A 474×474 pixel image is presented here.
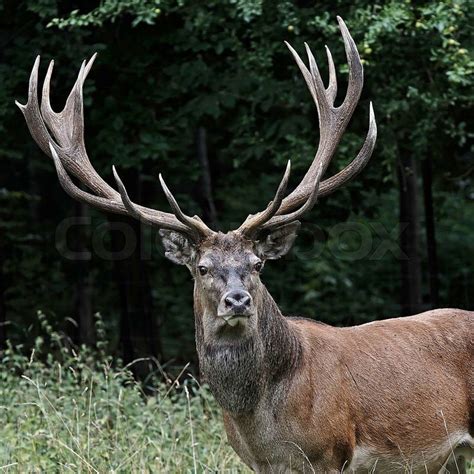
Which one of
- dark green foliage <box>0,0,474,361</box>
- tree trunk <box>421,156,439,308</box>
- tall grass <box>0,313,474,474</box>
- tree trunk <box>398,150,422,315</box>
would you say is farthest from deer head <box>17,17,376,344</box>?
tree trunk <box>398,150,422,315</box>

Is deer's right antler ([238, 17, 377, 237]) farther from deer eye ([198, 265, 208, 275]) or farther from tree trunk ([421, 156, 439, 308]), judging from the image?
tree trunk ([421, 156, 439, 308])

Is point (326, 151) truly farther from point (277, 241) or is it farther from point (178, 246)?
point (178, 246)

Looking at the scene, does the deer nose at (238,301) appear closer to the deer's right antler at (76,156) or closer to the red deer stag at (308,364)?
the red deer stag at (308,364)

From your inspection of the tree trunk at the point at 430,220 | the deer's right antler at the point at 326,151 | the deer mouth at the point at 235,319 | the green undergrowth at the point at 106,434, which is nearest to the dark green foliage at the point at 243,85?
the tree trunk at the point at 430,220

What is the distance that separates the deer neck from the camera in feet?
17.7

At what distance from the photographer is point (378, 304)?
14406 millimetres

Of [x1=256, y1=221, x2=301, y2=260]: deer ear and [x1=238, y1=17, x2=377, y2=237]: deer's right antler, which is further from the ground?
[x1=238, y1=17, x2=377, y2=237]: deer's right antler

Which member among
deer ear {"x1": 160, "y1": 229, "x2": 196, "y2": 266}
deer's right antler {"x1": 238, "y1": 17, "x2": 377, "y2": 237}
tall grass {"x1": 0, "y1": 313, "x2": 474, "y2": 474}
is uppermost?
deer's right antler {"x1": 238, "y1": 17, "x2": 377, "y2": 237}

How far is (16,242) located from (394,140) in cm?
521

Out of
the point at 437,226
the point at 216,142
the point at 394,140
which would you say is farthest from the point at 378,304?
the point at 394,140

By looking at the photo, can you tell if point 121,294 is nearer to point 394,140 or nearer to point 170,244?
point 394,140

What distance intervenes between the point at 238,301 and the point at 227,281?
0.60ft

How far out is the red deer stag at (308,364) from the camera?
5.34 metres

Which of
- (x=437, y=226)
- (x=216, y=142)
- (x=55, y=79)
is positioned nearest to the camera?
(x=55, y=79)
